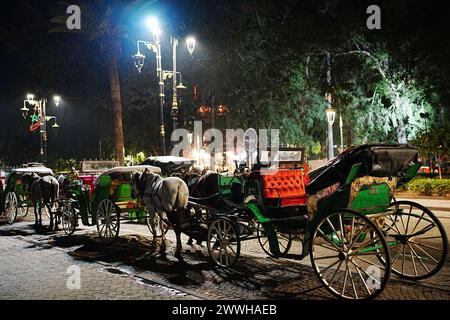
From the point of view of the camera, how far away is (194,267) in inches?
311

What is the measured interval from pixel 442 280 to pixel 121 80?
2945 centimetres

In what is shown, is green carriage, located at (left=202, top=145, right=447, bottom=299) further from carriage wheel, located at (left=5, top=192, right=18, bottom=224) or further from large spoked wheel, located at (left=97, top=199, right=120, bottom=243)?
carriage wheel, located at (left=5, top=192, right=18, bottom=224)

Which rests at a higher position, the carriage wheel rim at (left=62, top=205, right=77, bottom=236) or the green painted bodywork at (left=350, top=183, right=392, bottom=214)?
the green painted bodywork at (left=350, top=183, right=392, bottom=214)

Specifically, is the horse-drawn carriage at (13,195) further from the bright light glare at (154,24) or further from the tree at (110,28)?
the tree at (110,28)

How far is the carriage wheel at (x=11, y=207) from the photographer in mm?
14375

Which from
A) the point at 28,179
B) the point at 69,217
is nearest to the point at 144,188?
the point at 69,217

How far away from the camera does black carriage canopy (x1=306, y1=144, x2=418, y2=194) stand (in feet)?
19.7

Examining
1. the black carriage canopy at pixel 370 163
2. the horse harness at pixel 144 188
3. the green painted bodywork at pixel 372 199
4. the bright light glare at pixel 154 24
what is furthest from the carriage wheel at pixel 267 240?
the bright light glare at pixel 154 24

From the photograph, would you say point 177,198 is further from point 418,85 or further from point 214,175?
point 418,85

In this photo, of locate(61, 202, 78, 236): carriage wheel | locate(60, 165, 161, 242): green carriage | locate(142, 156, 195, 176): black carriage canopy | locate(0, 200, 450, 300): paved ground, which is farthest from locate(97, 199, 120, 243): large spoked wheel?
locate(142, 156, 195, 176): black carriage canopy

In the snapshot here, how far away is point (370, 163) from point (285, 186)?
206cm

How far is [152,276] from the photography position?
24.1 feet

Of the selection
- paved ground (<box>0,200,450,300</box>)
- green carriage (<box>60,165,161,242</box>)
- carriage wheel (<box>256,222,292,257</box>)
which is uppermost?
green carriage (<box>60,165,161,242</box>)
